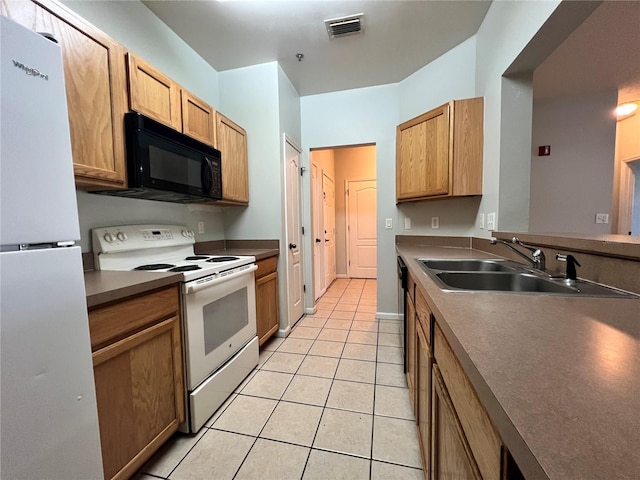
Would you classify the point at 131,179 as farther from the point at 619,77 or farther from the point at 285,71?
the point at 619,77

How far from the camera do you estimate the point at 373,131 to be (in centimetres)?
296

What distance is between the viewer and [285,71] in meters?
2.65

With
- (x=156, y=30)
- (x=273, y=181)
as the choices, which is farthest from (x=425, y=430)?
(x=156, y=30)

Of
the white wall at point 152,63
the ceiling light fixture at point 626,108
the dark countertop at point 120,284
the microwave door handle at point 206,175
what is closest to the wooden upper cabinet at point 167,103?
the microwave door handle at point 206,175

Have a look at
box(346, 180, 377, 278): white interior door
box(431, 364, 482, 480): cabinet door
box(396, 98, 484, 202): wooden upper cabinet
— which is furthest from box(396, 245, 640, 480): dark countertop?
box(346, 180, 377, 278): white interior door

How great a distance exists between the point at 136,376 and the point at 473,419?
126 cm

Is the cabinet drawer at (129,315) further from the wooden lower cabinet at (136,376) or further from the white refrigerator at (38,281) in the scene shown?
the white refrigerator at (38,281)

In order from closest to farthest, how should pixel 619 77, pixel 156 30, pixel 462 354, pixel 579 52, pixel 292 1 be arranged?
pixel 462 354 → pixel 292 1 → pixel 156 30 → pixel 579 52 → pixel 619 77

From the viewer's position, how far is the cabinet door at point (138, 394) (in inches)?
39.4

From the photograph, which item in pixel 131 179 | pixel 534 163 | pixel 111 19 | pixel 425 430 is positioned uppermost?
pixel 111 19

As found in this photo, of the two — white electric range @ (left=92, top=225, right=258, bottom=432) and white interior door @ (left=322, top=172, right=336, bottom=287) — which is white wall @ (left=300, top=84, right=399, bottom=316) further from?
white electric range @ (left=92, top=225, right=258, bottom=432)

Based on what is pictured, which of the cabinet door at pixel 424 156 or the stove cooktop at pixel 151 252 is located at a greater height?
the cabinet door at pixel 424 156

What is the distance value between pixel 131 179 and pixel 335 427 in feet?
5.77

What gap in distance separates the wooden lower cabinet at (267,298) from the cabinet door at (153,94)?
1.22 meters
